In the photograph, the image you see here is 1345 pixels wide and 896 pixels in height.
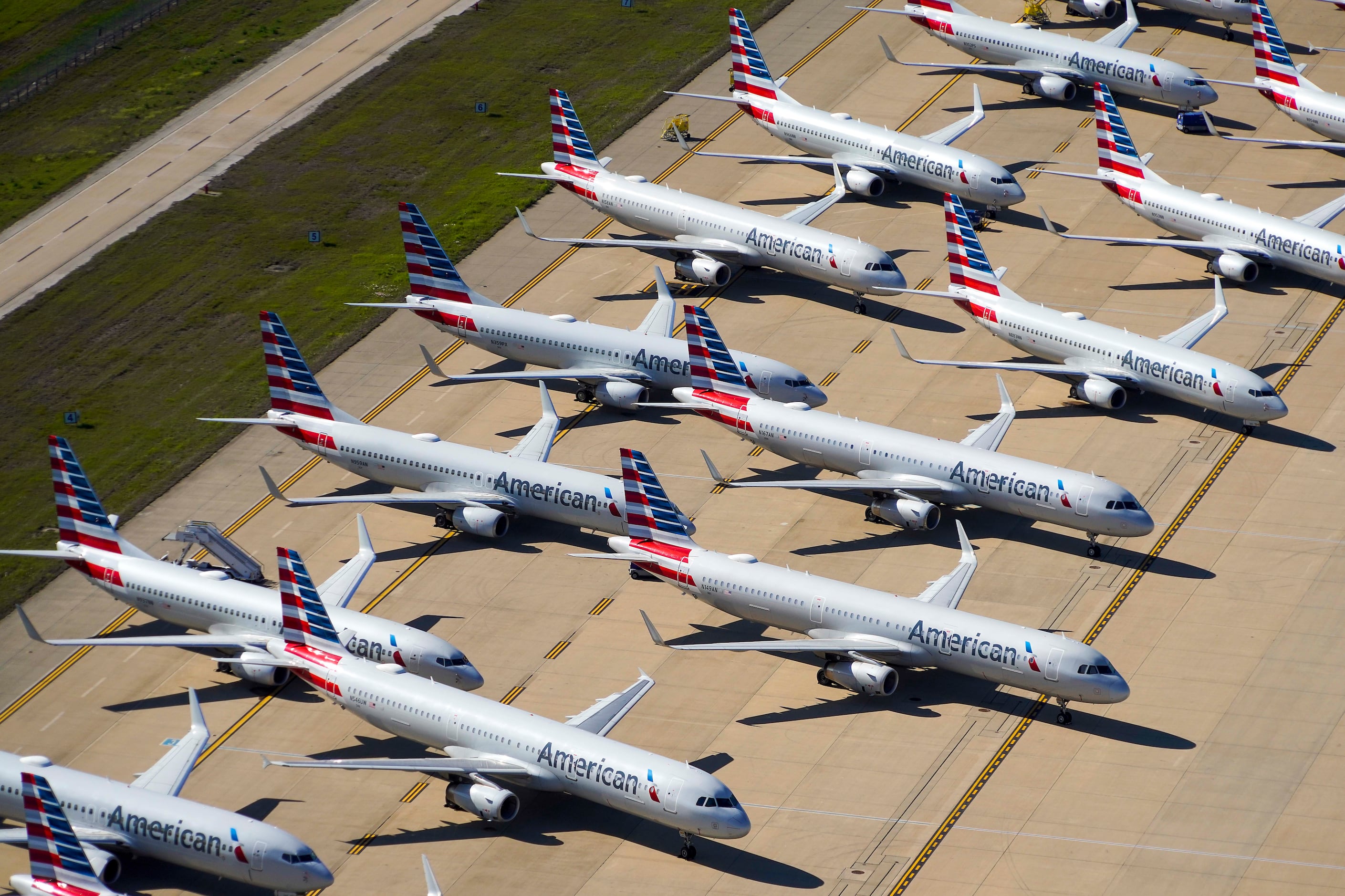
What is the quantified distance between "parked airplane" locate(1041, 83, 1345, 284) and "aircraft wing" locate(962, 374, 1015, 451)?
20.6 meters

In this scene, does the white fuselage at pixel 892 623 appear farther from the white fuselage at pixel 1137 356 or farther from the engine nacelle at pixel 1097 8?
the engine nacelle at pixel 1097 8

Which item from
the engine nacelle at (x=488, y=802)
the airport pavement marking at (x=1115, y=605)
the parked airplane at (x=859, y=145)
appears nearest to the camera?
the airport pavement marking at (x=1115, y=605)

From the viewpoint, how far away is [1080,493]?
94.5m

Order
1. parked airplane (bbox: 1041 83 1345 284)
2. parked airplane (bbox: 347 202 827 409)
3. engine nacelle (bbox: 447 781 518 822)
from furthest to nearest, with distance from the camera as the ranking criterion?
parked airplane (bbox: 1041 83 1345 284), parked airplane (bbox: 347 202 827 409), engine nacelle (bbox: 447 781 518 822)

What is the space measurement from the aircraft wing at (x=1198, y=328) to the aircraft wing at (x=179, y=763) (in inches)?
2191

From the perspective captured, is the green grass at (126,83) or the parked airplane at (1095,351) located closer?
the parked airplane at (1095,351)

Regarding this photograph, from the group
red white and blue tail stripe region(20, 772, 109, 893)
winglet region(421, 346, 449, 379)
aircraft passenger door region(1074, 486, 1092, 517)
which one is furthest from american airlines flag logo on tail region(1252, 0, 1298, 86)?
red white and blue tail stripe region(20, 772, 109, 893)

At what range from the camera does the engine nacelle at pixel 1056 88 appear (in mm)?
138875

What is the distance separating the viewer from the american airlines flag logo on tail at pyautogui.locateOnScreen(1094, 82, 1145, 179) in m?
124

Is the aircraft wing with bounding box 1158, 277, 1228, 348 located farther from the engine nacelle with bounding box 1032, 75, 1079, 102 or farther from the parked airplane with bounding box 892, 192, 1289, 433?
the engine nacelle with bounding box 1032, 75, 1079, 102

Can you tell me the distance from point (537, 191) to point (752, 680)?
53230mm

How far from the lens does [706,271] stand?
120625 mm

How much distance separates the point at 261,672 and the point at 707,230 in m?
45.2

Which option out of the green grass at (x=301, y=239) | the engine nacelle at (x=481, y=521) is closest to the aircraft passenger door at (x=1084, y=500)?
the engine nacelle at (x=481, y=521)
